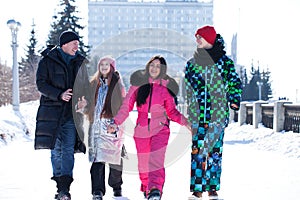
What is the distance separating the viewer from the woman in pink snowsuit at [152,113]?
15.7 ft

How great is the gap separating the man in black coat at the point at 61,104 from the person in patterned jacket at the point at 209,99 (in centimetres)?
118

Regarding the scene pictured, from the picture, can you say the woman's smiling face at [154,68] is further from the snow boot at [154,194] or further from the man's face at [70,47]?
the snow boot at [154,194]

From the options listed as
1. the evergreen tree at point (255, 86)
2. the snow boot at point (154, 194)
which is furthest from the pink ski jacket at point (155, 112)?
the evergreen tree at point (255, 86)

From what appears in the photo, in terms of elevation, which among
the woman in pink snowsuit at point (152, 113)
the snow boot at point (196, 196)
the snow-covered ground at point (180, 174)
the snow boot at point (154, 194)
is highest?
the woman in pink snowsuit at point (152, 113)

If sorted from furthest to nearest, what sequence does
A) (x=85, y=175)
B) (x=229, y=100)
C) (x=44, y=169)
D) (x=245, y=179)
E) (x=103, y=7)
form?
(x=103, y=7)
(x=44, y=169)
(x=85, y=175)
(x=245, y=179)
(x=229, y=100)

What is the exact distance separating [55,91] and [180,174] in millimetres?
2860

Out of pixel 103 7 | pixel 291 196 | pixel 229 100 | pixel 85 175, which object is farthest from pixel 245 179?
pixel 103 7

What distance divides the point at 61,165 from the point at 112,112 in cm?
78

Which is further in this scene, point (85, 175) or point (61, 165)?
point (85, 175)

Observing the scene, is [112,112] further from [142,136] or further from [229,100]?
[229,100]

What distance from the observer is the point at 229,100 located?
15.3 ft

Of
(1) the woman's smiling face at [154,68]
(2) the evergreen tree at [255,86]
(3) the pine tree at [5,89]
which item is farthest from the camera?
(2) the evergreen tree at [255,86]

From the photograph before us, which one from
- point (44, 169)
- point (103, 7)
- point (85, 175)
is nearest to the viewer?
point (85, 175)

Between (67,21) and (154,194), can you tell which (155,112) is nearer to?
(154,194)
